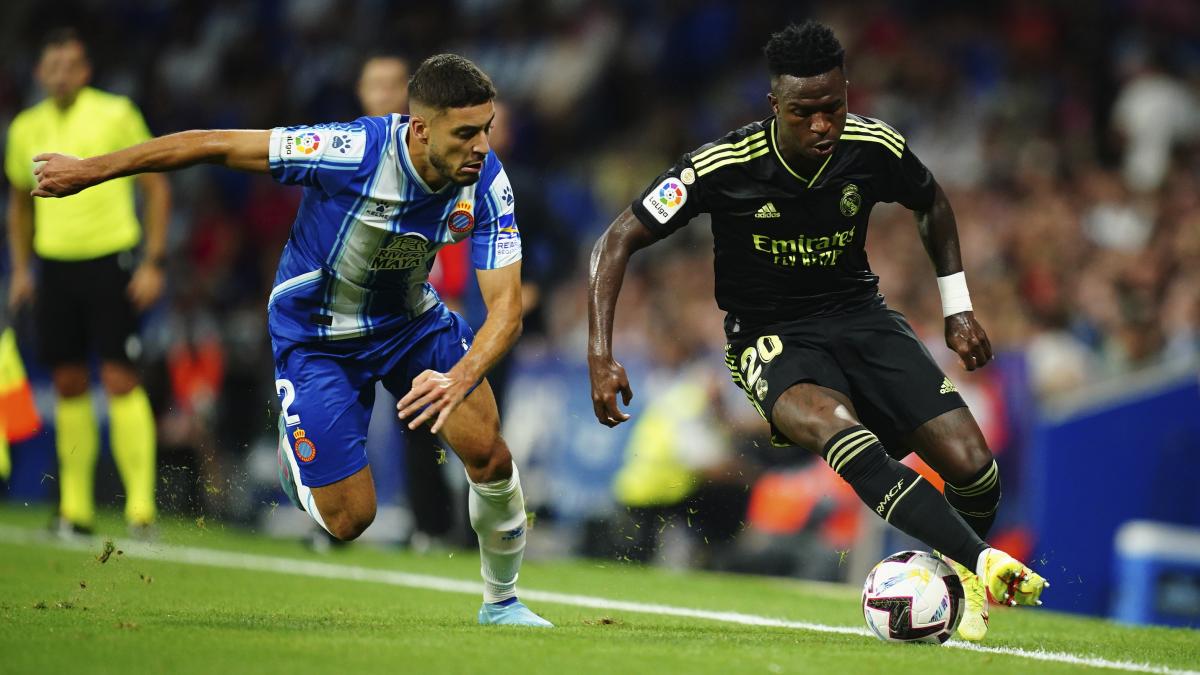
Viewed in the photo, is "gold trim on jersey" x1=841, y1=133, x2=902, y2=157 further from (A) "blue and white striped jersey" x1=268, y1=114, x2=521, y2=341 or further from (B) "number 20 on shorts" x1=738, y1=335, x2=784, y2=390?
(A) "blue and white striped jersey" x1=268, y1=114, x2=521, y2=341

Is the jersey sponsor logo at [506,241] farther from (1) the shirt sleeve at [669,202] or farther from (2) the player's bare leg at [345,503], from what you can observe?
(2) the player's bare leg at [345,503]

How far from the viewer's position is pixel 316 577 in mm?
9055

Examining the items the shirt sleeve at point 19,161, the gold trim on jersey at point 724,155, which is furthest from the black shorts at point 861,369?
the shirt sleeve at point 19,161

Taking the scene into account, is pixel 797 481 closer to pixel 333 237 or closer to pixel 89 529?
pixel 89 529

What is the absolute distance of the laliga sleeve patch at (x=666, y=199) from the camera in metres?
6.52

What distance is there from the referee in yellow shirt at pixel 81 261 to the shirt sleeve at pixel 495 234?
12.8 ft

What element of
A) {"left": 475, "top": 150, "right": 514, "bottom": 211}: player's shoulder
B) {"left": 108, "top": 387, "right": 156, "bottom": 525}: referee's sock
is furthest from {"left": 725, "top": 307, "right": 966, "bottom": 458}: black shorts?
{"left": 108, "top": 387, "right": 156, "bottom": 525}: referee's sock

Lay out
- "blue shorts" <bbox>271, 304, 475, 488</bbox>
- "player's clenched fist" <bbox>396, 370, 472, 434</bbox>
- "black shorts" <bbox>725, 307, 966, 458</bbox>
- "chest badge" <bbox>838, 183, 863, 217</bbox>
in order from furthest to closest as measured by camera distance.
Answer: "blue shorts" <bbox>271, 304, 475, 488</bbox> < "chest badge" <bbox>838, 183, 863, 217</bbox> < "black shorts" <bbox>725, 307, 966, 458</bbox> < "player's clenched fist" <bbox>396, 370, 472, 434</bbox>

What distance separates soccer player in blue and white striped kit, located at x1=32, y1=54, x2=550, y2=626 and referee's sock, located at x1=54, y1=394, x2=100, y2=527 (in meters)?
Result: 3.36

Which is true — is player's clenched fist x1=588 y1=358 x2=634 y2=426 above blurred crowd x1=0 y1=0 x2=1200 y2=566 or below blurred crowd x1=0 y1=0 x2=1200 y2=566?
below

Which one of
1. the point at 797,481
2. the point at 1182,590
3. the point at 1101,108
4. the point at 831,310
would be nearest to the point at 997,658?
the point at 831,310

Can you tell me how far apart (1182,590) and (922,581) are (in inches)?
173

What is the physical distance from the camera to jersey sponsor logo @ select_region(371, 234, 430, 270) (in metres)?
6.45

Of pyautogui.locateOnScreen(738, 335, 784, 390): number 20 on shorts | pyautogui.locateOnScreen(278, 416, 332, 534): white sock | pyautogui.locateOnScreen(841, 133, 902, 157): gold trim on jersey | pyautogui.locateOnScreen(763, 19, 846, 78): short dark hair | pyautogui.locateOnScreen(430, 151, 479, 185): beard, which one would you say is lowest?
pyautogui.locateOnScreen(278, 416, 332, 534): white sock
